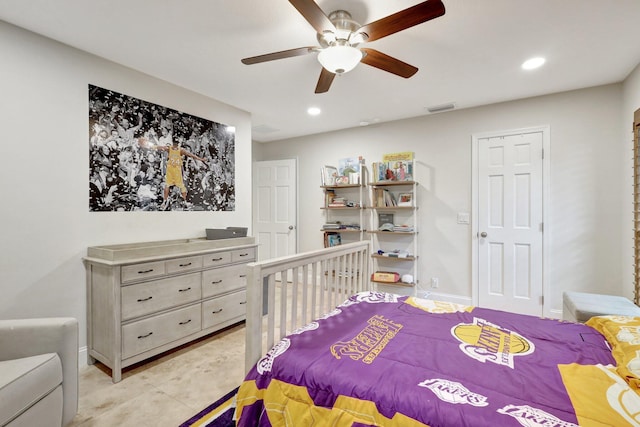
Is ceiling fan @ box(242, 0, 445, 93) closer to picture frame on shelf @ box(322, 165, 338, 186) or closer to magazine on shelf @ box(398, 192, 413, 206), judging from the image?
magazine on shelf @ box(398, 192, 413, 206)

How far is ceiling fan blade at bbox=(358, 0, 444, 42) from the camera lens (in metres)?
1.41

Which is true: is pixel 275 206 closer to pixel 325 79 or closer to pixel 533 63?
pixel 325 79

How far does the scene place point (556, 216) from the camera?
10.4ft

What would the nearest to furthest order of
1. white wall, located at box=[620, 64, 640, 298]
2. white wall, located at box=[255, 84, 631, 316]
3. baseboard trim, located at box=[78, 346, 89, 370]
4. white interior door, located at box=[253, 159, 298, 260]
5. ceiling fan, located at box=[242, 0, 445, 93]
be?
ceiling fan, located at box=[242, 0, 445, 93] → baseboard trim, located at box=[78, 346, 89, 370] → white wall, located at box=[620, 64, 640, 298] → white wall, located at box=[255, 84, 631, 316] → white interior door, located at box=[253, 159, 298, 260]

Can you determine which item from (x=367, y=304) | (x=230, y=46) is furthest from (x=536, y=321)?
(x=230, y=46)

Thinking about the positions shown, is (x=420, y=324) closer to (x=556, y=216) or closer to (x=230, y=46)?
(x=230, y=46)

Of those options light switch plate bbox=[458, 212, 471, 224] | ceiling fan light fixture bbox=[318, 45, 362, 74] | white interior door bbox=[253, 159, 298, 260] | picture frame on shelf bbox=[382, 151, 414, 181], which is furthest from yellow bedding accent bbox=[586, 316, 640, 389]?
white interior door bbox=[253, 159, 298, 260]

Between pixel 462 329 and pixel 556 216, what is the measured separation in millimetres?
2453

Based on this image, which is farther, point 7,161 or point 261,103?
point 261,103

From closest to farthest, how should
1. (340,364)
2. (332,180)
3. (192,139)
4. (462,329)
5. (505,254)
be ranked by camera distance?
(340,364) → (462,329) → (192,139) → (505,254) → (332,180)

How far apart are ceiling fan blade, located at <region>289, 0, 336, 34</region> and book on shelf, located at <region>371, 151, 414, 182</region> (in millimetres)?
2355

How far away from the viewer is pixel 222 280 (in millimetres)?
2891

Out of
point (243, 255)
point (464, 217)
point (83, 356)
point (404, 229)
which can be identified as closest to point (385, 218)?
point (404, 229)

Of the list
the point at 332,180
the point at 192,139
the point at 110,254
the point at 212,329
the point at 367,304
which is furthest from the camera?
the point at 332,180
